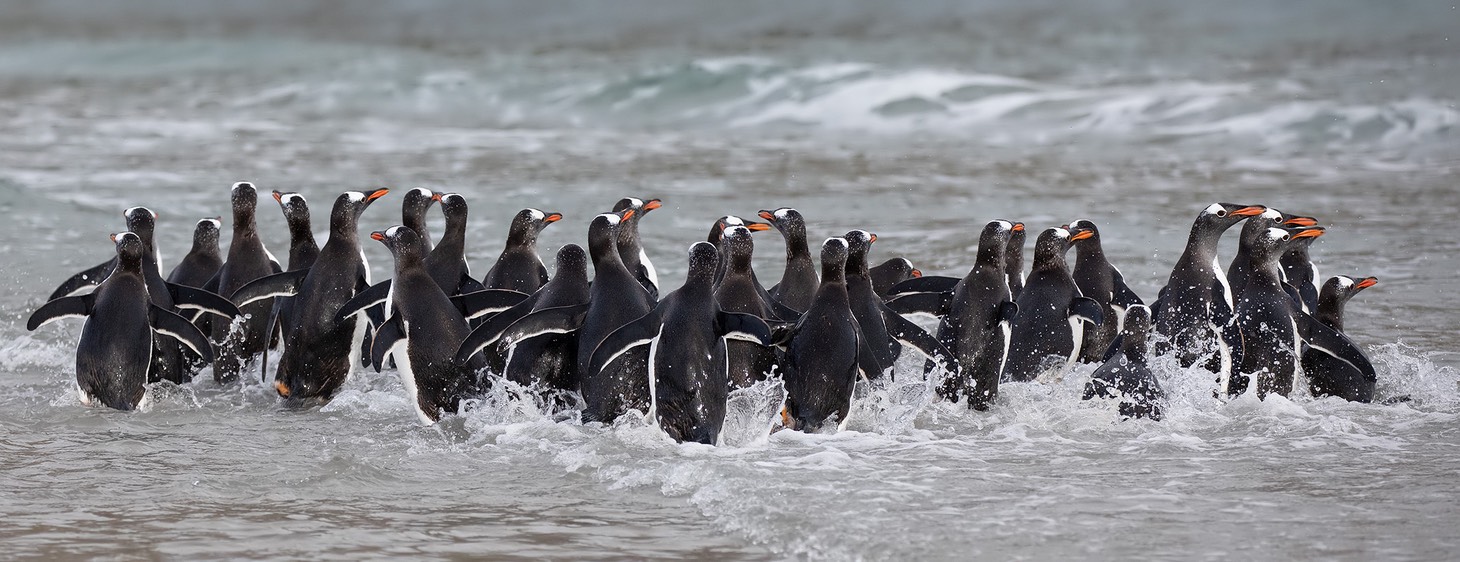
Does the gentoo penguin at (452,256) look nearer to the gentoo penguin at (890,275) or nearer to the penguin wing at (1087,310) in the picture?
the gentoo penguin at (890,275)

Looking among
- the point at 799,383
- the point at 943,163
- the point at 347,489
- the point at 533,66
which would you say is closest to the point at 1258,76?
the point at 943,163

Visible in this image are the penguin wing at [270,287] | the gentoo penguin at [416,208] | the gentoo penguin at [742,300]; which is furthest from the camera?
the gentoo penguin at [416,208]

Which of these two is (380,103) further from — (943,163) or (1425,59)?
(1425,59)

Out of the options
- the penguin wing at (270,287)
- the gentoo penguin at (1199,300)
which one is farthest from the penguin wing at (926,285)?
the penguin wing at (270,287)

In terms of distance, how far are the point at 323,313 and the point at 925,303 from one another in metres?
2.25

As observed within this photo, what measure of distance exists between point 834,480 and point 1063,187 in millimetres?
8031

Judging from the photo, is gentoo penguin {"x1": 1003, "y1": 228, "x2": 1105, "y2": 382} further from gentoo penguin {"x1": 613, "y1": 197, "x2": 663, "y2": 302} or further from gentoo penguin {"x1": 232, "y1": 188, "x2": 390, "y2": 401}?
gentoo penguin {"x1": 232, "y1": 188, "x2": 390, "y2": 401}

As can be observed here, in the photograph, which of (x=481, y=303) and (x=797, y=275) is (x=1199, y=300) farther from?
(x=481, y=303)

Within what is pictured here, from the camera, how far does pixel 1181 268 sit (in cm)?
591

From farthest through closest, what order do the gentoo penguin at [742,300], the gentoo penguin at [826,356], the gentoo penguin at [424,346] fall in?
the gentoo penguin at [424,346] → the gentoo penguin at [742,300] → the gentoo penguin at [826,356]

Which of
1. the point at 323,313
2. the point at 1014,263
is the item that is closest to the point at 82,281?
the point at 323,313

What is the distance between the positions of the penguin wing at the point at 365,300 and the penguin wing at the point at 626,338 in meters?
1.06

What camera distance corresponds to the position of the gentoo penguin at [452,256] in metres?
6.23

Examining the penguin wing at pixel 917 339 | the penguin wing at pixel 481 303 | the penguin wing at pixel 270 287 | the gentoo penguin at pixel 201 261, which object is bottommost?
the penguin wing at pixel 917 339
